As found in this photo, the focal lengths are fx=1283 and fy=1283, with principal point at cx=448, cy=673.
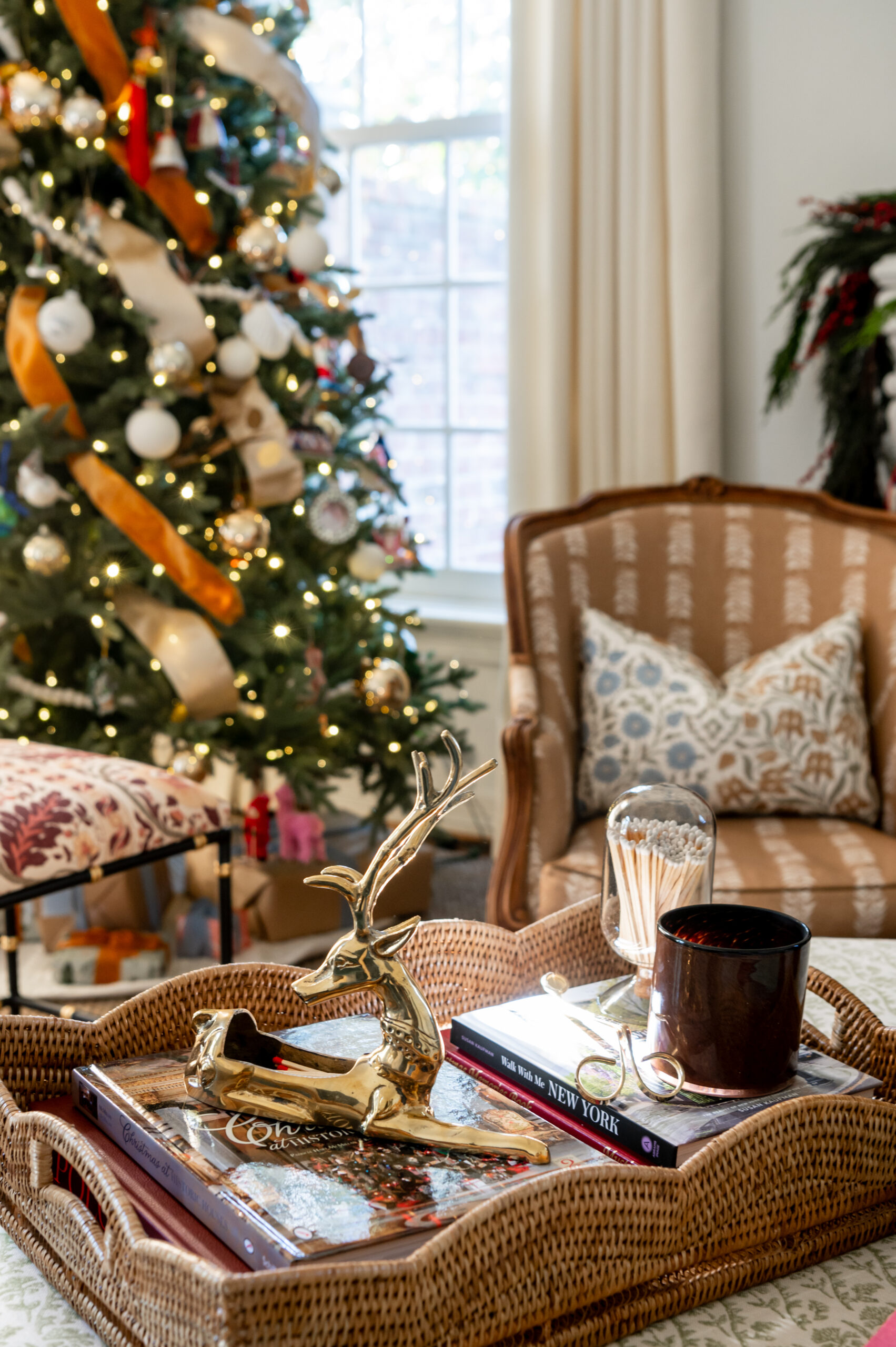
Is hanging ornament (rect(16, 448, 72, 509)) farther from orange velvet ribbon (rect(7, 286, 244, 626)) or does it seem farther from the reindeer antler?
the reindeer antler

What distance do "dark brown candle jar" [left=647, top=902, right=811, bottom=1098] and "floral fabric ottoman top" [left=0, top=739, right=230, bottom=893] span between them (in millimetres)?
1007

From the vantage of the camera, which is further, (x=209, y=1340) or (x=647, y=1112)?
(x=647, y=1112)

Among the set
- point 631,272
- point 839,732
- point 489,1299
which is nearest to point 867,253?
point 631,272

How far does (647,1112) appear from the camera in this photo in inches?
33.4

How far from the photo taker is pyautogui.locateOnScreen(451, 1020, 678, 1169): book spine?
2.68 feet

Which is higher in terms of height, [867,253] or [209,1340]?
[867,253]

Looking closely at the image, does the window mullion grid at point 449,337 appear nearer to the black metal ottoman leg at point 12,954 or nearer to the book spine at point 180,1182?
the black metal ottoman leg at point 12,954

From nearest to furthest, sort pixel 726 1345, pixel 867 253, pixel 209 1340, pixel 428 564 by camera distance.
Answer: pixel 209 1340 → pixel 726 1345 → pixel 867 253 → pixel 428 564

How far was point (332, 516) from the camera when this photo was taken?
258 cm

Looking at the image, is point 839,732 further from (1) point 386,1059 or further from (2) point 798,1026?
(1) point 386,1059

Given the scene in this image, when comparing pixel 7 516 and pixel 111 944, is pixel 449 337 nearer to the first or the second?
pixel 7 516

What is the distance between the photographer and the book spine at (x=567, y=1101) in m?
0.82

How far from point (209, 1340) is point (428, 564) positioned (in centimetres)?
318

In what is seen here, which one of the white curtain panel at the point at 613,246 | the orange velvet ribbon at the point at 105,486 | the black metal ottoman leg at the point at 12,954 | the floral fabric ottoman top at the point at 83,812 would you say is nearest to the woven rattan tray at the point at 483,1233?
the floral fabric ottoman top at the point at 83,812
